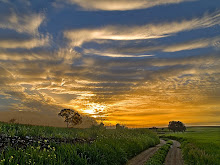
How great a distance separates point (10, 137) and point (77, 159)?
496 centimetres

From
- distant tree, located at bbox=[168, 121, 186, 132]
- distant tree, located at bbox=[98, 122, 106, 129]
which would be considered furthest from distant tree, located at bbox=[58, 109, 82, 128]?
distant tree, located at bbox=[168, 121, 186, 132]

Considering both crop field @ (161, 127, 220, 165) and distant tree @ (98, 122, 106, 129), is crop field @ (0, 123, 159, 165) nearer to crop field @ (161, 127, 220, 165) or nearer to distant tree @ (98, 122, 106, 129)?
crop field @ (161, 127, 220, 165)

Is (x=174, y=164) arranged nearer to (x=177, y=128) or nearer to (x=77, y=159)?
(x=77, y=159)

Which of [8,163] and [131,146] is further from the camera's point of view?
[131,146]

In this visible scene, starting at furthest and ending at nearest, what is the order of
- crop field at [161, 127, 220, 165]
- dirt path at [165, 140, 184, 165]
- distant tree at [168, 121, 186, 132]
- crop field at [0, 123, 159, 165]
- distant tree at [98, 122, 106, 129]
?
distant tree at [168, 121, 186, 132] < distant tree at [98, 122, 106, 129] < dirt path at [165, 140, 184, 165] < crop field at [161, 127, 220, 165] < crop field at [0, 123, 159, 165]

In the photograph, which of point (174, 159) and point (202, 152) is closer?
point (202, 152)

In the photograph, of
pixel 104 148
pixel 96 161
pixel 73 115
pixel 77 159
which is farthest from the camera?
pixel 73 115

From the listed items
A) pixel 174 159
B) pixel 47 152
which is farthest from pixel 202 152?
pixel 47 152

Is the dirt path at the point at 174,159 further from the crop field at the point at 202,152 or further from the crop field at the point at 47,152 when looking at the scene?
the crop field at the point at 47,152

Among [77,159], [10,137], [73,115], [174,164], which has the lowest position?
[174,164]

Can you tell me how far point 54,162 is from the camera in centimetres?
1045


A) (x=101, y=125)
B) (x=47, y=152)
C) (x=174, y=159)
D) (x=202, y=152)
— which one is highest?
(x=101, y=125)

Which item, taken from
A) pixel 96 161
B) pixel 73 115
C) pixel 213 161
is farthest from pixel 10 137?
pixel 73 115

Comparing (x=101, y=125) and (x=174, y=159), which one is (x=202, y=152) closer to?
(x=174, y=159)
